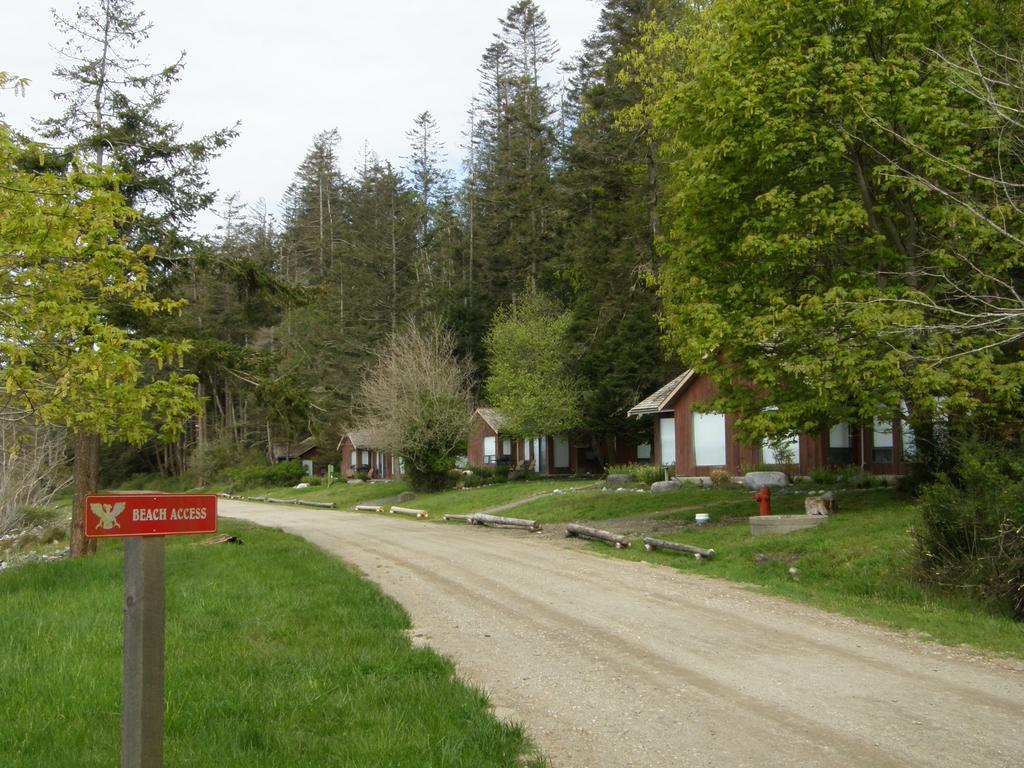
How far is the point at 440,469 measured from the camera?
38062 mm

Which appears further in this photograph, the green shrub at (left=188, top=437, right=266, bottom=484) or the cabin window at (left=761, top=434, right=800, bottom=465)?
the green shrub at (left=188, top=437, right=266, bottom=484)

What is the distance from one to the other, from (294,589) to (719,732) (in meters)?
7.23

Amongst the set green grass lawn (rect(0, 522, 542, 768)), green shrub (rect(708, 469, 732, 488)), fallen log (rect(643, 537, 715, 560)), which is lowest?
fallen log (rect(643, 537, 715, 560))

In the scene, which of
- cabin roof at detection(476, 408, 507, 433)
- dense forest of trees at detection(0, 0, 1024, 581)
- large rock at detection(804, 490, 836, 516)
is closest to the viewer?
dense forest of trees at detection(0, 0, 1024, 581)

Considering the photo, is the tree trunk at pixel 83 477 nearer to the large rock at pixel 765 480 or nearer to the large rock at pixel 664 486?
the large rock at pixel 664 486

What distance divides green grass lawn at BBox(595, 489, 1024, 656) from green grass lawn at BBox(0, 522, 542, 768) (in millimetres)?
5537

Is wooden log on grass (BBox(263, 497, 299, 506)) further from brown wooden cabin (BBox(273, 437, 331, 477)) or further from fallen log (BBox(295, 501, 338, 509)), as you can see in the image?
brown wooden cabin (BBox(273, 437, 331, 477))

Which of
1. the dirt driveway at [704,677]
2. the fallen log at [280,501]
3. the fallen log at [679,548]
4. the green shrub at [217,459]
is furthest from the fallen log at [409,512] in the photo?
the green shrub at [217,459]

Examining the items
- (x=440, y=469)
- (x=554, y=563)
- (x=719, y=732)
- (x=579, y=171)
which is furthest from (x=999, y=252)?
(x=579, y=171)

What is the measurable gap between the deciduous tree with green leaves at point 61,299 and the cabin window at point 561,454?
36.8 meters

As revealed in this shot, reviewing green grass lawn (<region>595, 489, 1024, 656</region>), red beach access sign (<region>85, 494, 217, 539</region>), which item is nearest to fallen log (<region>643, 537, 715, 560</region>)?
green grass lawn (<region>595, 489, 1024, 656</region>)

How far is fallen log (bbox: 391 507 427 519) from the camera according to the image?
30703 mm

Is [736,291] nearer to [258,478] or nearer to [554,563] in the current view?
[554,563]

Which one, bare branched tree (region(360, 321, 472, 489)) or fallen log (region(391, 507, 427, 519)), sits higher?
bare branched tree (region(360, 321, 472, 489))
